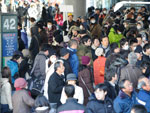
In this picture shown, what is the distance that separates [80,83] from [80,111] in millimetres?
2343

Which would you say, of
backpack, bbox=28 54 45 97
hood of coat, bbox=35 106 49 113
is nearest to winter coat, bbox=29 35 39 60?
backpack, bbox=28 54 45 97

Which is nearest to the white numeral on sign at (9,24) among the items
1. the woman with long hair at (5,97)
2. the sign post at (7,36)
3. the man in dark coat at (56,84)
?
the sign post at (7,36)

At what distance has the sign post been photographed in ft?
29.8

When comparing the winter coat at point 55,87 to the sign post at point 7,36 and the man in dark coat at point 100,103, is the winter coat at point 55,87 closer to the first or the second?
the man in dark coat at point 100,103

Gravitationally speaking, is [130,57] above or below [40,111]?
above

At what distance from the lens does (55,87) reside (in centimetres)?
732

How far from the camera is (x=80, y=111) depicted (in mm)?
5867

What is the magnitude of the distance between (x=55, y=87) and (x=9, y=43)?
256 cm

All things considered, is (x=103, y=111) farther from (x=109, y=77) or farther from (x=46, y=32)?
(x=46, y=32)

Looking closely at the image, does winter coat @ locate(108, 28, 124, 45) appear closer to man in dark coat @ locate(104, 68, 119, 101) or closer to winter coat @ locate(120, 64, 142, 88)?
winter coat @ locate(120, 64, 142, 88)

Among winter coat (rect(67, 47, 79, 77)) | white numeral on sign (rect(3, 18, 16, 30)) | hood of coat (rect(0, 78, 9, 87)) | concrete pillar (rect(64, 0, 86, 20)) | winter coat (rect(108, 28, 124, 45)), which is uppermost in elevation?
concrete pillar (rect(64, 0, 86, 20))

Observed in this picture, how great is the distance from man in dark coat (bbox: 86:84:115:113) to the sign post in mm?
3379

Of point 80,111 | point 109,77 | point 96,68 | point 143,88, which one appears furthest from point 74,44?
point 80,111

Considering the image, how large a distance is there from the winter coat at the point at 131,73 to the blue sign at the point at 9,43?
9.67 ft
